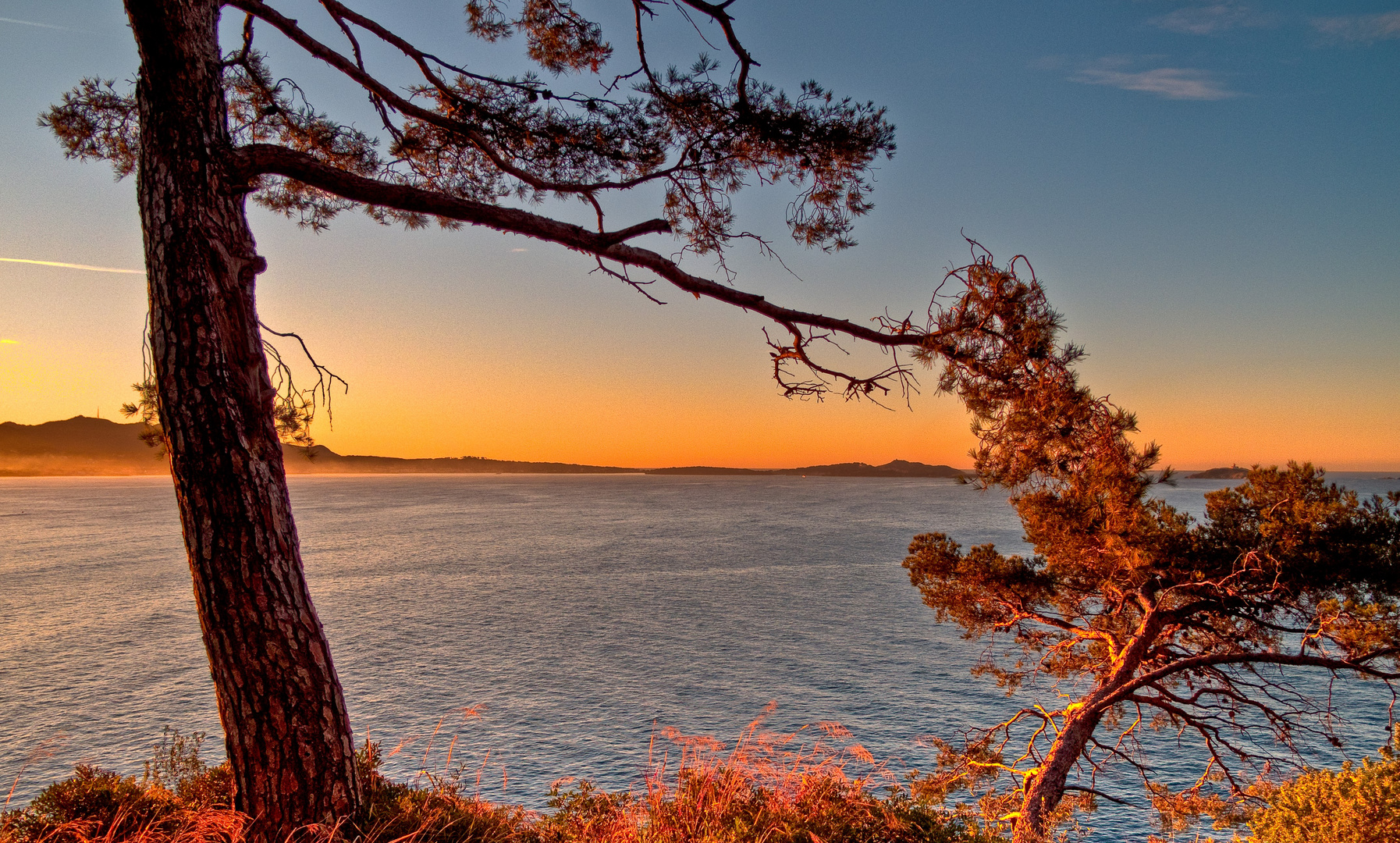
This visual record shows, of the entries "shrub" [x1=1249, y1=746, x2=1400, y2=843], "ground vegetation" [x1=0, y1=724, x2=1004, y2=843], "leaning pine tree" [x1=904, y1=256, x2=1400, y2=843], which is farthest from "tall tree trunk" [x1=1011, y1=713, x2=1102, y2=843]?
"ground vegetation" [x1=0, y1=724, x2=1004, y2=843]

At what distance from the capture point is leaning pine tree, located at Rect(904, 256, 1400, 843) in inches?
191

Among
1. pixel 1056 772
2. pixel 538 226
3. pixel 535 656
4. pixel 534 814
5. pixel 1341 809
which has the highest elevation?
pixel 538 226

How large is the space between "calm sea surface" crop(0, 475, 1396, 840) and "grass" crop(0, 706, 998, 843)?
53cm

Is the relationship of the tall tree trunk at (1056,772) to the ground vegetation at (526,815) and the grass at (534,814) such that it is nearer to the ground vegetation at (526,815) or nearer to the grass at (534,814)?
the ground vegetation at (526,815)

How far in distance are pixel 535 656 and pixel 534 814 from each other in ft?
63.1

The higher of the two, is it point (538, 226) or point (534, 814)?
point (538, 226)

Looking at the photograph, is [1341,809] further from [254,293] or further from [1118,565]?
[254,293]

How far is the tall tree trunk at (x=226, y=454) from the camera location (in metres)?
3.24

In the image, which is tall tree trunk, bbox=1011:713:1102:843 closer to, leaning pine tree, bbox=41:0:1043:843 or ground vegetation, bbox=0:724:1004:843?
ground vegetation, bbox=0:724:1004:843

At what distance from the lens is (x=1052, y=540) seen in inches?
324

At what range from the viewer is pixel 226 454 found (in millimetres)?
3252

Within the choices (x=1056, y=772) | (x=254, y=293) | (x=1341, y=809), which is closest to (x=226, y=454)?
(x=254, y=293)

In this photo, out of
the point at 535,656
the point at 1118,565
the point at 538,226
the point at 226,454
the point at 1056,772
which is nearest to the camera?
the point at 226,454

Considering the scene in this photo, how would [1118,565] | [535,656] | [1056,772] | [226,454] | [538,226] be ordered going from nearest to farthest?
[226,454] < [538,226] < [1118,565] < [1056,772] < [535,656]
